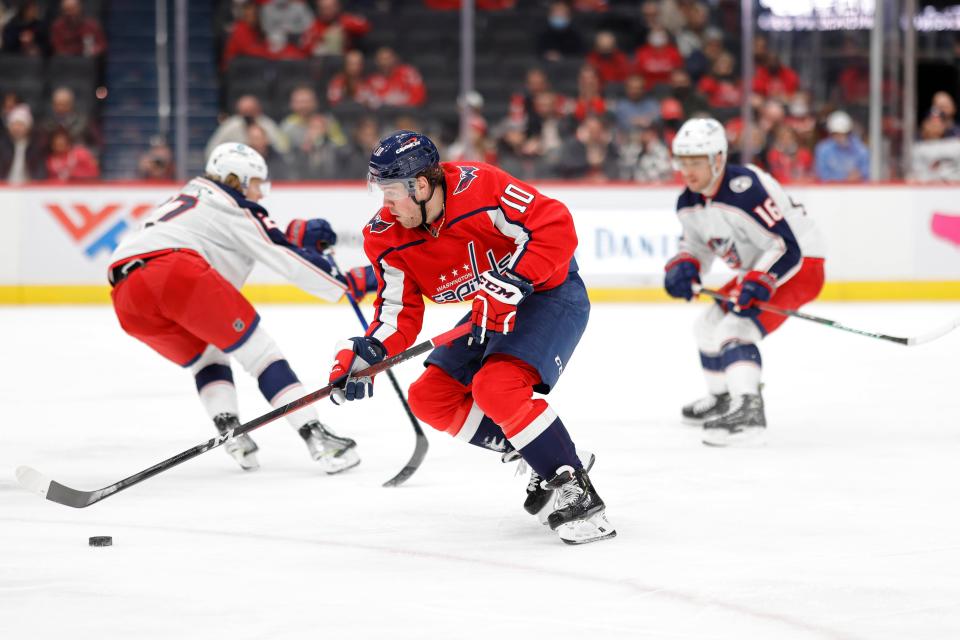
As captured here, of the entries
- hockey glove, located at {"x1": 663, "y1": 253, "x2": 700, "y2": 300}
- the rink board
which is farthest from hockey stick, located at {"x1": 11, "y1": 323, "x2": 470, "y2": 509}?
the rink board

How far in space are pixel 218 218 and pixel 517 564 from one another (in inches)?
66.6

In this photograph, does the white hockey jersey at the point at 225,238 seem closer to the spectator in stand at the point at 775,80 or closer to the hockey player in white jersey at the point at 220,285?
the hockey player in white jersey at the point at 220,285

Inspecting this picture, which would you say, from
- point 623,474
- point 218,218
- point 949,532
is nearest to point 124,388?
point 218,218

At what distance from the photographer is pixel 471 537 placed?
3201 millimetres

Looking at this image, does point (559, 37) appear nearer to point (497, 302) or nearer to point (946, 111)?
point (946, 111)

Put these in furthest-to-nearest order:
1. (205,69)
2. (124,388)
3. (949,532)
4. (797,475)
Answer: (205,69) → (124,388) → (797,475) → (949,532)

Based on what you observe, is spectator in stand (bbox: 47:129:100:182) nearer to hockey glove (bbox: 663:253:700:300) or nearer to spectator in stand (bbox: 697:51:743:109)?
spectator in stand (bbox: 697:51:743:109)

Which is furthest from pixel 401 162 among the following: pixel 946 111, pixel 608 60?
pixel 608 60

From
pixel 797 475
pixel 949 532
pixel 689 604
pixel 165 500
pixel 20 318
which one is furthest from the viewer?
pixel 20 318

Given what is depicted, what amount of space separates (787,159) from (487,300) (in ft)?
22.0

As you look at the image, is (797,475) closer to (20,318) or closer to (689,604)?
(689,604)

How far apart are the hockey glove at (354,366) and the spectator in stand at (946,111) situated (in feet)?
23.1

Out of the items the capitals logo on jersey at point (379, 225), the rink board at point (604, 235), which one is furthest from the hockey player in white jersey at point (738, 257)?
the rink board at point (604, 235)

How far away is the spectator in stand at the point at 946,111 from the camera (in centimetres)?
929
